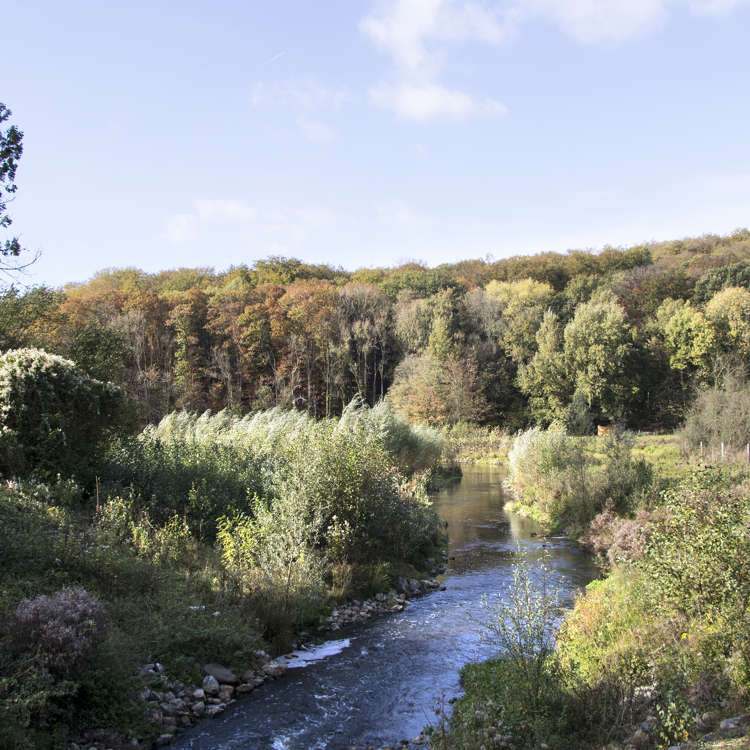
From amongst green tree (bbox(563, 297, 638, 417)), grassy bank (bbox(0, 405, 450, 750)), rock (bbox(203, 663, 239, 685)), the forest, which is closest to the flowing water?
rock (bbox(203, 663, 239, 685))

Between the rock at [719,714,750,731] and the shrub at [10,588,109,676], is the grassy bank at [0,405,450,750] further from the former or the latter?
the rock at [719,714,750,731]

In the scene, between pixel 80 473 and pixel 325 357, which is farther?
pixel 325 357

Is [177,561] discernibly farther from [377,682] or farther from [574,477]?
[574,477]

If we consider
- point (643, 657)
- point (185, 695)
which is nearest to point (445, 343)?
point (643, 657)

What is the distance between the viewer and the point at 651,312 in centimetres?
5369

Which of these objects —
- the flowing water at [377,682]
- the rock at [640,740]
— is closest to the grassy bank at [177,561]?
the flowing water at [377,682]

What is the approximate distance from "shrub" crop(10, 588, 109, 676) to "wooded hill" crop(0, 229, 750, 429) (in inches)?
1393

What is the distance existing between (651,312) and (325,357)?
3070 centimetres

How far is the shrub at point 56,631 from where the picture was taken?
20.0 feet

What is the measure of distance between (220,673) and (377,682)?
7.12ft

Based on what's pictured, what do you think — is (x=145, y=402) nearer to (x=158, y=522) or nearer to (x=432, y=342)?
(x=432, y=342)

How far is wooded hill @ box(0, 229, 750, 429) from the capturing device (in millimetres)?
45000

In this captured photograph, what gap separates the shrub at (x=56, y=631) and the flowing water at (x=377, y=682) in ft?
5.13

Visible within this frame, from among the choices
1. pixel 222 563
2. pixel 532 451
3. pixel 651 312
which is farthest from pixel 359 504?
pixel 651 312
